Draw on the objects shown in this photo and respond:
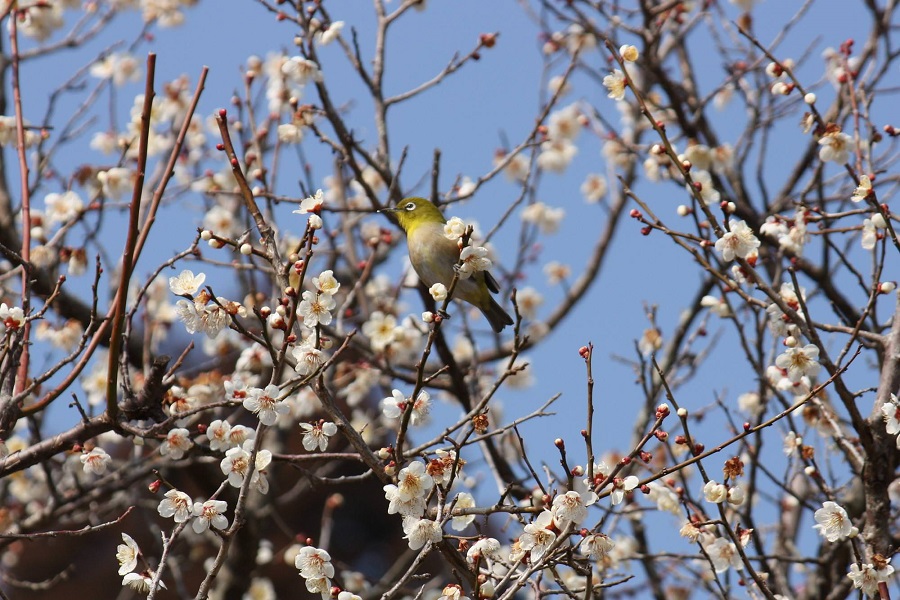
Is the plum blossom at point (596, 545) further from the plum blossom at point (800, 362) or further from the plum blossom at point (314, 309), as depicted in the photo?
the plum blossom at point (800, 362)

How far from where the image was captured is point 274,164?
17.0 feet

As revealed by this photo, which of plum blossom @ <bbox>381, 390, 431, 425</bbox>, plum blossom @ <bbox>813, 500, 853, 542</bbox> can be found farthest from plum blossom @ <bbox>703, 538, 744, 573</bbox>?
plum blossom @ <bbox>381, 390, 431, 425</bbox>

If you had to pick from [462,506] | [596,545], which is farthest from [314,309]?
[596,545]

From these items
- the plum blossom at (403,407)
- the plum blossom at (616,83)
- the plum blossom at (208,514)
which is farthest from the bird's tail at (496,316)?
the plum blossom at (208,514)

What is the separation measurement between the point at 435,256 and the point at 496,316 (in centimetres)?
59

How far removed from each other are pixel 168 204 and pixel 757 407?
4172 millimetres

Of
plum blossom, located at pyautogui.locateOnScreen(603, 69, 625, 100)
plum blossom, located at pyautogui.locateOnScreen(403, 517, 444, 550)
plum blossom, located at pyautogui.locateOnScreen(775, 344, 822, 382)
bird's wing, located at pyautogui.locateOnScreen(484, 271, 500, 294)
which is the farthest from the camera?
bird's wing, located at pyautogui.locateOnScreen(484, 271, 500, 294)

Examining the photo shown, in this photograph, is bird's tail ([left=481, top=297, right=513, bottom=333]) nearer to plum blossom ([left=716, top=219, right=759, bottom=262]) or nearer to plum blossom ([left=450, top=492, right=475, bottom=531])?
plum blossom ([left=716, top=219, right=759, bottom=262])

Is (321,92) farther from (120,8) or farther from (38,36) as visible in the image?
(120,8)

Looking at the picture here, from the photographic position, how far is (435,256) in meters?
4.57

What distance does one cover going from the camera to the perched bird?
4.54 m

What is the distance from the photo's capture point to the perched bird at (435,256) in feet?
14.9

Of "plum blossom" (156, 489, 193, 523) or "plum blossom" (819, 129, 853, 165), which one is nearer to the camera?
"plum blossom" (156, 489, 193, 523)

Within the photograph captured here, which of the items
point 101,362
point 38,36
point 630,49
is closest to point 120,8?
point 38,36
